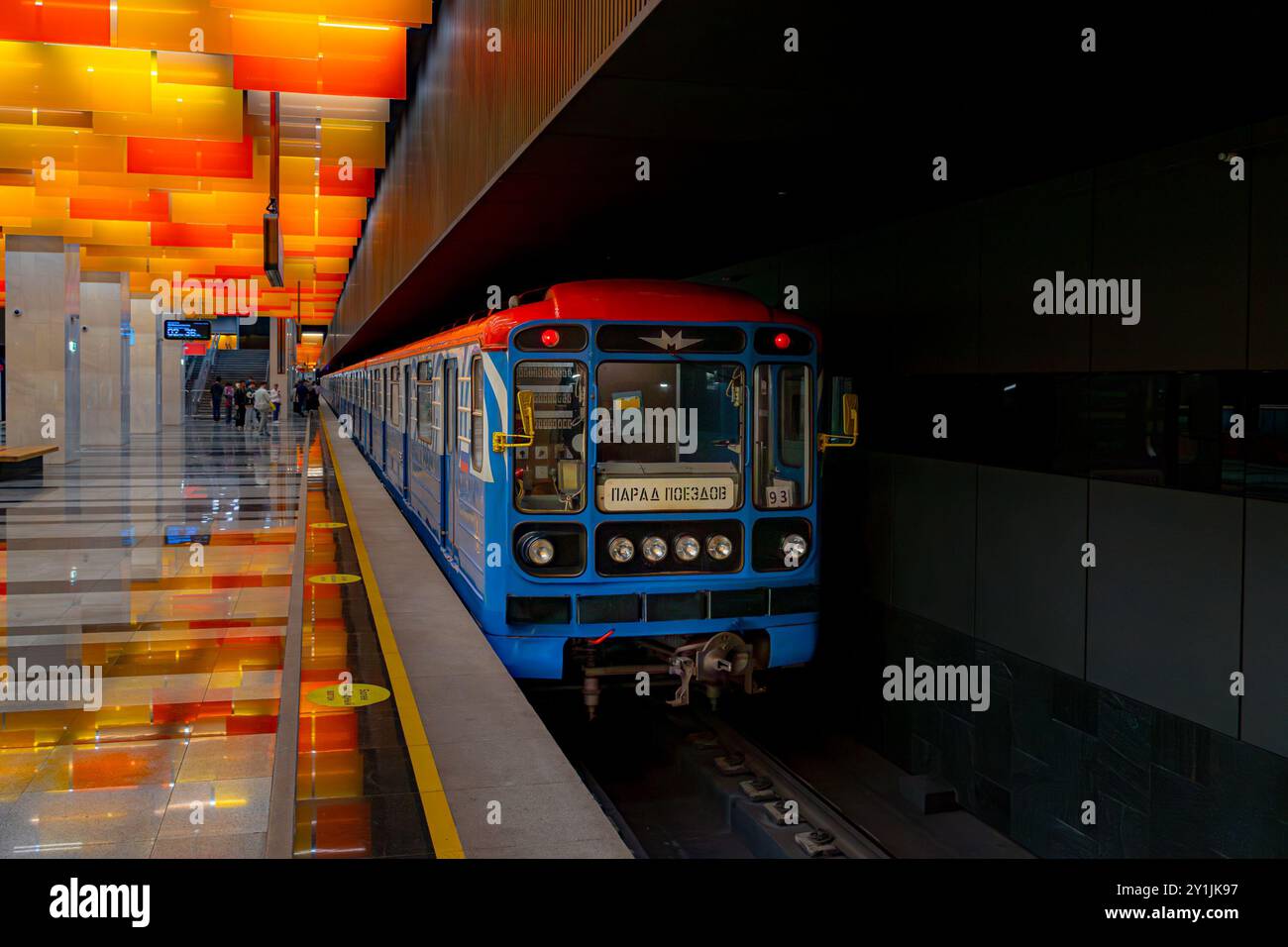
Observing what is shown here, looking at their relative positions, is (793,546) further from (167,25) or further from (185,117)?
(185,117)

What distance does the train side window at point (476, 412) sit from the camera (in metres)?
8.09

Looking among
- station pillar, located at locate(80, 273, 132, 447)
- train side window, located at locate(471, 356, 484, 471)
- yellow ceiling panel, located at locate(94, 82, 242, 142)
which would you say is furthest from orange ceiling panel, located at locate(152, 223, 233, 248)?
train side window, located at locate(471, 356, 484, 471)

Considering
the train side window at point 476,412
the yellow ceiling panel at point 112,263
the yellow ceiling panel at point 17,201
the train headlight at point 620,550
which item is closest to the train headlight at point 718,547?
the train headlight at point 620,550

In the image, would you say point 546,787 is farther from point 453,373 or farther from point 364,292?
point 364,292

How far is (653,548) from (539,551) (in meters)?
0.77

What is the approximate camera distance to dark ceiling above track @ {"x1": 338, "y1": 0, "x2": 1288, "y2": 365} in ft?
15.6

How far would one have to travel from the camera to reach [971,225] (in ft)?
29.2

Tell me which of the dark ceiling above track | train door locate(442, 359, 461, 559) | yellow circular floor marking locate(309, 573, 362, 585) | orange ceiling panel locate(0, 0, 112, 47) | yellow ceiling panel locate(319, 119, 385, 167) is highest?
yellow ceiling panel locate(319, 119, 385, 167)

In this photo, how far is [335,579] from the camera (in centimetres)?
1035

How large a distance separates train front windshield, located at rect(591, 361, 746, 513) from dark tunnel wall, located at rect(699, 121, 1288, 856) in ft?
6.83

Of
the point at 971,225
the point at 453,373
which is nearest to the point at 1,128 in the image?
the point at 453,373

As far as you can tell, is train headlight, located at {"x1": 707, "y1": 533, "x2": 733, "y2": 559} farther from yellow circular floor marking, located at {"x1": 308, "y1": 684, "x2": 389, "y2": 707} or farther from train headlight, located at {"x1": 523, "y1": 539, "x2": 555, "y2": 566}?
yellow circular floor marking, located at {"x1": 308, "y1": 684, "x2": 389, "y2": 707}

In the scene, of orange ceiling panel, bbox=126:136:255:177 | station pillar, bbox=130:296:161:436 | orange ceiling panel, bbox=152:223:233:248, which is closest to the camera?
orange ceiling panel, bbox=126:136:255:177
